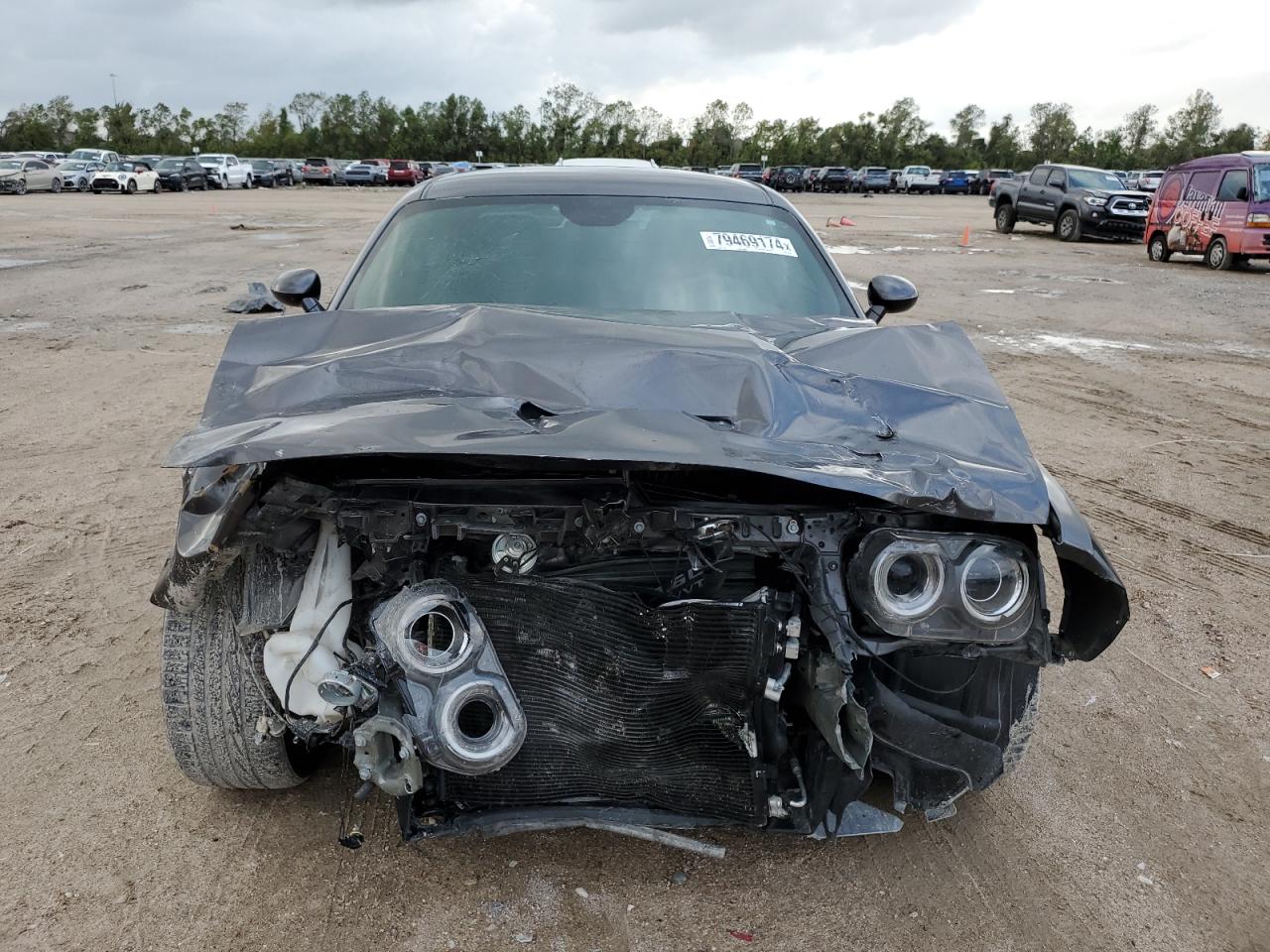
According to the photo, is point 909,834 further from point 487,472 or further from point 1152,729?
point 487,472

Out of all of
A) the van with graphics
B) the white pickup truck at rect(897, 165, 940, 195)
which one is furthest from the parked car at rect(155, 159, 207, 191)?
the van with graphics

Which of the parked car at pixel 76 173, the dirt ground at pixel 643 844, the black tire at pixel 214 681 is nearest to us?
the dirt ground at pixel 643 844

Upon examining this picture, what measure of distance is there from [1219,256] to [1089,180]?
6113mm

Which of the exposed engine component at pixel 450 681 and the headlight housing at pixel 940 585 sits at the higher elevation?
the headlight housing at pixel 940 585

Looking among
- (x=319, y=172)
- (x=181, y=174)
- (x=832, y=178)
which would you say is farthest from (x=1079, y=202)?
(x=319, y=172)

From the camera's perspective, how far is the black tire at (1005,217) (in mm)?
24031

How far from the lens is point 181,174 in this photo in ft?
133

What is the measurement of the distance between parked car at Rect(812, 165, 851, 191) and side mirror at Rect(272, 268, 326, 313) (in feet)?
174

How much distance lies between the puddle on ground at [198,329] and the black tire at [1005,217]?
799 inches

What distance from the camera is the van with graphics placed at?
15.8 metres

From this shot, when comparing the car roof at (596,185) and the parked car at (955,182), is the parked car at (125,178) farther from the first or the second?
the parked car at (955,182)

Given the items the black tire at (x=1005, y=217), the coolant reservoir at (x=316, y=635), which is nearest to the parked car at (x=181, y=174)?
the black tire at (x=1005, y=217)

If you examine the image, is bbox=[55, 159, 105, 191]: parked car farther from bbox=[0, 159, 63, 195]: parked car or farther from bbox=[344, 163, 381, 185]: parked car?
bbox=[344, 163, 381, 185]: parked car

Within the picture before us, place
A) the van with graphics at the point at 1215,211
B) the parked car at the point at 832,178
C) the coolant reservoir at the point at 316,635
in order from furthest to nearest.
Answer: the parked car at the point at 832,178
the van with graphics at the point at 1215,211
the coolant reservoir at the point at 316,635
